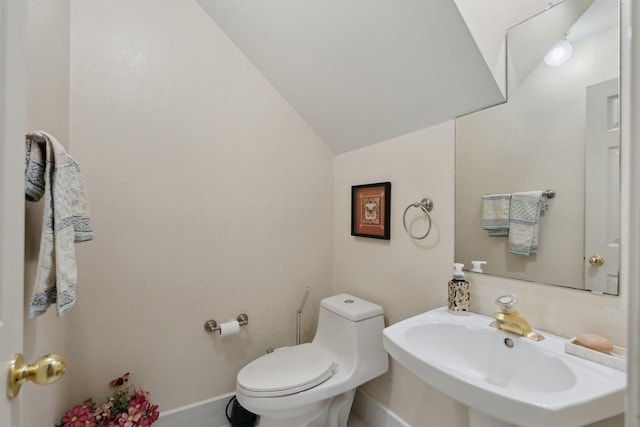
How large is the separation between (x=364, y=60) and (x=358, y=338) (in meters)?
1.39

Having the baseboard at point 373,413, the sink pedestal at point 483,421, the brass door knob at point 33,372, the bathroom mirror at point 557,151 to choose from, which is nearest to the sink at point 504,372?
the sink pedestal at point 483,421

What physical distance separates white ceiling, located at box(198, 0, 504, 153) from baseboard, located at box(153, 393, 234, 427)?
5.73 ft

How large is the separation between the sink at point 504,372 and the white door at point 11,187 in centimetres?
92

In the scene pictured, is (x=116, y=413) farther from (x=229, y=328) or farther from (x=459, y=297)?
(x=459, y=297)

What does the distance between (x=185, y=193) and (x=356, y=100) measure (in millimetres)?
1078

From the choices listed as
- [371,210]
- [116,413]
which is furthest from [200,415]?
[371,210]

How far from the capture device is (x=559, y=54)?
1.04 metres

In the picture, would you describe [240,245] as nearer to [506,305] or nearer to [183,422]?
[183,422]

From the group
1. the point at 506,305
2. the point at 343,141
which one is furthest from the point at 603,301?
the point at 343,141

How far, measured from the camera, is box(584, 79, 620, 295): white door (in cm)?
89

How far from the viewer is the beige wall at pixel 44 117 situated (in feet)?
2.72

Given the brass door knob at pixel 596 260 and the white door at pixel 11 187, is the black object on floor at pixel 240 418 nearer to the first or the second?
the white door at pixel 11 187

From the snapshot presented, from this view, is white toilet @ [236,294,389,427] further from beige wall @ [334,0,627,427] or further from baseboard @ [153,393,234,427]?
baseboard @ [153,393,234,427]

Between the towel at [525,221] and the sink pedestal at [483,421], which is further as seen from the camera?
the towel at [525,221]
